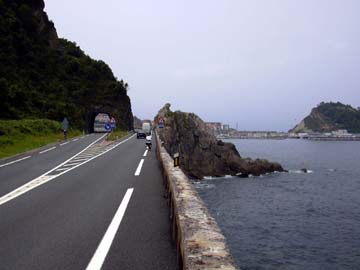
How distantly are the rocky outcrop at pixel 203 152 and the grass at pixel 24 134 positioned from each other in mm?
22831

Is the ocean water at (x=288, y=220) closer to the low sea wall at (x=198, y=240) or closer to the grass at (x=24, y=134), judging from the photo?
the low sea wall at (x=198, y=240)

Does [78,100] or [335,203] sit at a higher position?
[78,100]

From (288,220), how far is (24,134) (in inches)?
1063

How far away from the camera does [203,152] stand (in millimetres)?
65375

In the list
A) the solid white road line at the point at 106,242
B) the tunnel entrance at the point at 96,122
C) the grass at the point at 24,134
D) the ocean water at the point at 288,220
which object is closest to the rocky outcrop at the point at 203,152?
the ocean water at the point at 288,220

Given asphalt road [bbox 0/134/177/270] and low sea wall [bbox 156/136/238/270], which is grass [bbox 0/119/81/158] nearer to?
asphalt road [bbox 0/134/177/270]

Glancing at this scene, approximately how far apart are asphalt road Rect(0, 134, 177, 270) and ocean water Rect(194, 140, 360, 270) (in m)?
5.15

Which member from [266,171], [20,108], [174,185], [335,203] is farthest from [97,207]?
[266,171]

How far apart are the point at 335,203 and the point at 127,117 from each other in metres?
53.3

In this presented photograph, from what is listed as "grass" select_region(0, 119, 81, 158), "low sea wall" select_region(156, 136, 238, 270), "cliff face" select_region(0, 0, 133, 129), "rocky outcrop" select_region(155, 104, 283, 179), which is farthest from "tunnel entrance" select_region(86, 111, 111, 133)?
"low sea wall" select_region(156, 136, 238, 270)

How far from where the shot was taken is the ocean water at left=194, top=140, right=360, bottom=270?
886 inches

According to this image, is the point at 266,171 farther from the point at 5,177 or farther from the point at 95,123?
the point at 5,177

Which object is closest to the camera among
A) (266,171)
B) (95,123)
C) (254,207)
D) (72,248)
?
(72,248)

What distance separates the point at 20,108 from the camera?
4797cm
